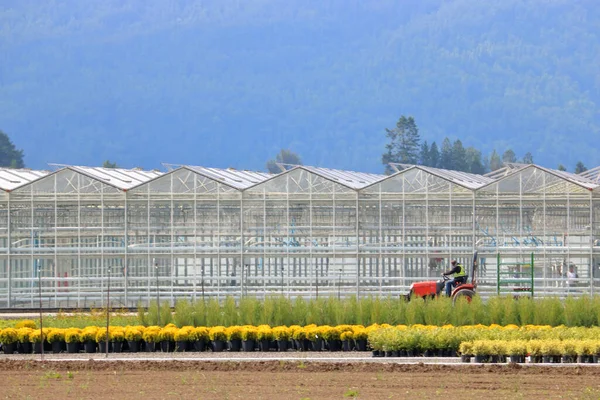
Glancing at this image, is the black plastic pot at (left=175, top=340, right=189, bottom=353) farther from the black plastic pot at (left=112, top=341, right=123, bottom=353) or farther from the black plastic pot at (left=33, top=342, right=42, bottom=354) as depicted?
the black plastic pot at (left=33, top=342, right=42, bottom=354)

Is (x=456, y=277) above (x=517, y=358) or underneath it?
above

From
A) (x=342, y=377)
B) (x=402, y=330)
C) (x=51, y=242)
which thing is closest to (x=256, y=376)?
(x=342, y=377)

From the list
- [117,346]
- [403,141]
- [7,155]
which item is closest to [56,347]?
[117,346]

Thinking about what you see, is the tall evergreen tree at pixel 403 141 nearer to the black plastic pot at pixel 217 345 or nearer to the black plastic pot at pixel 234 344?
the black plastic pot at pixel 234 344

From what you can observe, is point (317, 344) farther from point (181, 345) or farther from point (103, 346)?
point (103, 346)

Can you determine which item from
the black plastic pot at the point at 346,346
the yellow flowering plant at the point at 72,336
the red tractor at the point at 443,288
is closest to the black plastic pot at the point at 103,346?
the yellow flowering plant at the point at 72,336

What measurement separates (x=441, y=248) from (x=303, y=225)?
5.71m

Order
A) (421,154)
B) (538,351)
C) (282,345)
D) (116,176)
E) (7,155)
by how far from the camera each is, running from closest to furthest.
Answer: (538,351)
(282,345)
(116,176)
(7,155)
(421,154)

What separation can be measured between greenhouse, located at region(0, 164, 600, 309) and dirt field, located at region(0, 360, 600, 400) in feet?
64.0

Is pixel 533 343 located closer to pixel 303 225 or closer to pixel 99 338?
pixel 99 338

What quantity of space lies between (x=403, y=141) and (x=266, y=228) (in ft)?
472

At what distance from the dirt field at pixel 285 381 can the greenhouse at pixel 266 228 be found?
768 inches

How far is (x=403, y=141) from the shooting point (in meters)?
182

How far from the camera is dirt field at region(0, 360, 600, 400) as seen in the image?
15.5 meters
